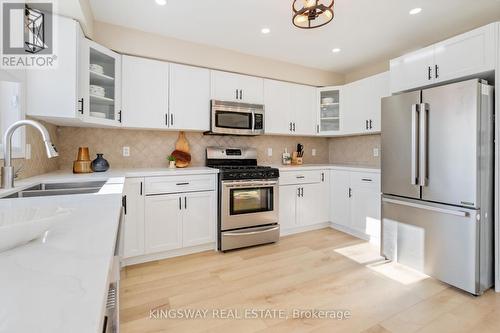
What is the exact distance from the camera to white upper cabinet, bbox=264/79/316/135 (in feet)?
11.3

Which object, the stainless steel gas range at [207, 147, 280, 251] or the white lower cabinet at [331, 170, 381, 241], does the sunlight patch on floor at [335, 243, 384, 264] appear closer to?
the white lower cabinet at [331, 170, 381, 241]

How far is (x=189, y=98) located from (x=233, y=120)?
59 centimetres

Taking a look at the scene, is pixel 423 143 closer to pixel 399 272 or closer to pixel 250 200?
pixel 399 272

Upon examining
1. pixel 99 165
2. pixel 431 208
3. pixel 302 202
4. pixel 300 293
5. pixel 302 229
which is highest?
pixel 99 165

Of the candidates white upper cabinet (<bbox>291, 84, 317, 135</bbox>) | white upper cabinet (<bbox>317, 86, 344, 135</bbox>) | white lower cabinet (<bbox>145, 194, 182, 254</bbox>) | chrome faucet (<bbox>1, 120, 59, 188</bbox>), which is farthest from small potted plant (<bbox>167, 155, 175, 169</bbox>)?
white upper cabinet (<bbox>317, 86, 344, 135</bbox>)

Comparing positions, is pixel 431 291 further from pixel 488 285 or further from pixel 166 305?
pixel 166 305

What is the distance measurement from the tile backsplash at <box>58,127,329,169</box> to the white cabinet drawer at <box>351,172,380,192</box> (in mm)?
1245

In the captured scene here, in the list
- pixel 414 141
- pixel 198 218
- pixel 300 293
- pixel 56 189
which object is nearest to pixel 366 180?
pixel 414 141

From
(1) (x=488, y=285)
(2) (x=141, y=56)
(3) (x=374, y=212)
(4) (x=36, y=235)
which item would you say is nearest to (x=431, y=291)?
(1) (x=488, y=285)

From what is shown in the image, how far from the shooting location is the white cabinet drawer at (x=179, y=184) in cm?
252

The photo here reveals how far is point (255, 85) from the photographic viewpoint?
3.32 m

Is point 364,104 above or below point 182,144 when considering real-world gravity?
above

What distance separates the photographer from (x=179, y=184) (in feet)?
8.68

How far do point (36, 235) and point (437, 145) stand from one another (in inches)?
104
